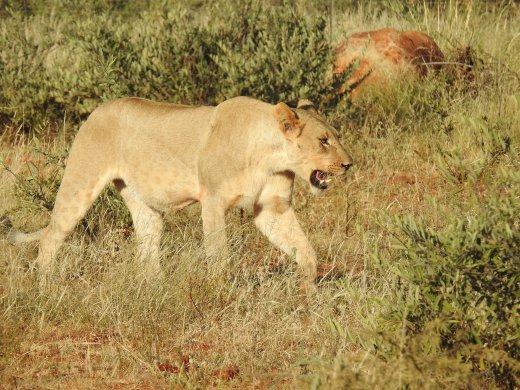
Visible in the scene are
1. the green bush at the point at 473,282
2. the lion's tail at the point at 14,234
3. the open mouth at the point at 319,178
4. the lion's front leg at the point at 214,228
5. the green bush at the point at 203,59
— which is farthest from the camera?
the green bush at the point at 203,59

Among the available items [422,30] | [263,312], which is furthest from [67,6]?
[263,312]

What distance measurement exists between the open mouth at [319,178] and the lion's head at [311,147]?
30mm

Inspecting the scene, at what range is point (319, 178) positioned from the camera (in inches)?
244

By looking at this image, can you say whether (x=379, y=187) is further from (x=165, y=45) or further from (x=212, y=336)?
(x=212, y=336)

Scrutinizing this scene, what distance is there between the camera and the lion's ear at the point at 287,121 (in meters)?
6.01

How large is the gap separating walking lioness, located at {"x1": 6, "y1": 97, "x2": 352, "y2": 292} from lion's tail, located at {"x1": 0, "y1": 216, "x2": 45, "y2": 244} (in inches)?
0.4

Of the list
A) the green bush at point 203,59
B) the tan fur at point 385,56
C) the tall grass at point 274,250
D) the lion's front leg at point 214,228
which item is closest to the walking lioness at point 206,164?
the lion's front leg at point 214,228

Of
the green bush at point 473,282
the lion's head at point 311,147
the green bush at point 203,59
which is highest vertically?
the green bush at point 473,282

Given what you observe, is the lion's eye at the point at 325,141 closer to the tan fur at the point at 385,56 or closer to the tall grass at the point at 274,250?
the tall grass at the point at 274,250

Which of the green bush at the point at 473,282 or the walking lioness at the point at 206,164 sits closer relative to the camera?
the green bush at the point at 473,282

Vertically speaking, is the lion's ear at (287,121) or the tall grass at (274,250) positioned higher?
the lion's ear at (287,121)

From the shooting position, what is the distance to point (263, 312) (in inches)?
212

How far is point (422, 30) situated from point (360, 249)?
5.09 metres

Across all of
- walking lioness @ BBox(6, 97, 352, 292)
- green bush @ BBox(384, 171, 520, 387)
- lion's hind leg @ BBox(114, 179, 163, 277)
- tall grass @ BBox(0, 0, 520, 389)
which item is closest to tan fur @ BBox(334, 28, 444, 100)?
tall grass @ BBox(0, 0, 520, 389)
